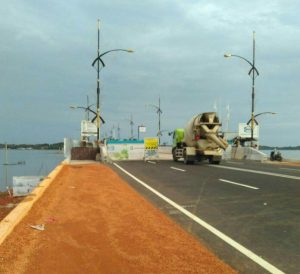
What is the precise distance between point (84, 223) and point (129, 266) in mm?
3148

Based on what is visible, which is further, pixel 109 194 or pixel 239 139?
pixel 239 139

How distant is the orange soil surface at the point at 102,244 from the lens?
625 centimetres

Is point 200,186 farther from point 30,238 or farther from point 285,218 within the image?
point 30,238

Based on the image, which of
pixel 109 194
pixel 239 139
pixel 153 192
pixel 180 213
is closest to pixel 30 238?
pixel 180 213

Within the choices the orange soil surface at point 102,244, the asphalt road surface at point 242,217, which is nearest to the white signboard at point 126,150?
the asphalt road surface at point 242,217

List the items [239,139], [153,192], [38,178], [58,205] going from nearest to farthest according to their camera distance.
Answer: [58,205] → [153,192] → [38,178] → [239,139]

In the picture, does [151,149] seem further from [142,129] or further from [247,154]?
[142,129]

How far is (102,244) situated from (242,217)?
12.5ft

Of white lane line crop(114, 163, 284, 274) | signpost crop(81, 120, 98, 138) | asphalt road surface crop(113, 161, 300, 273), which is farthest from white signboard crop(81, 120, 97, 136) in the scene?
white lane line crop(114, 163, 284, 274)

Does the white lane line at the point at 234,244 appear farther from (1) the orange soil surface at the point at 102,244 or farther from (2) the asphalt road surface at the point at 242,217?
(1) the orange soil surface at the point at 102,244

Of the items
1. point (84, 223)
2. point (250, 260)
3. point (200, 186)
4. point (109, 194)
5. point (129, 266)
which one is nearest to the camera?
point (129, 266)

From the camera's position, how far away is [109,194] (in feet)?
47.3

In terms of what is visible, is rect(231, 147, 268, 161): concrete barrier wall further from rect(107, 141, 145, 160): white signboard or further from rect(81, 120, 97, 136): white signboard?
rect(81, 120, 97, 136): white signboard

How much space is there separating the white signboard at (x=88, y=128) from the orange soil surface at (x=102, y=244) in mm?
33730
